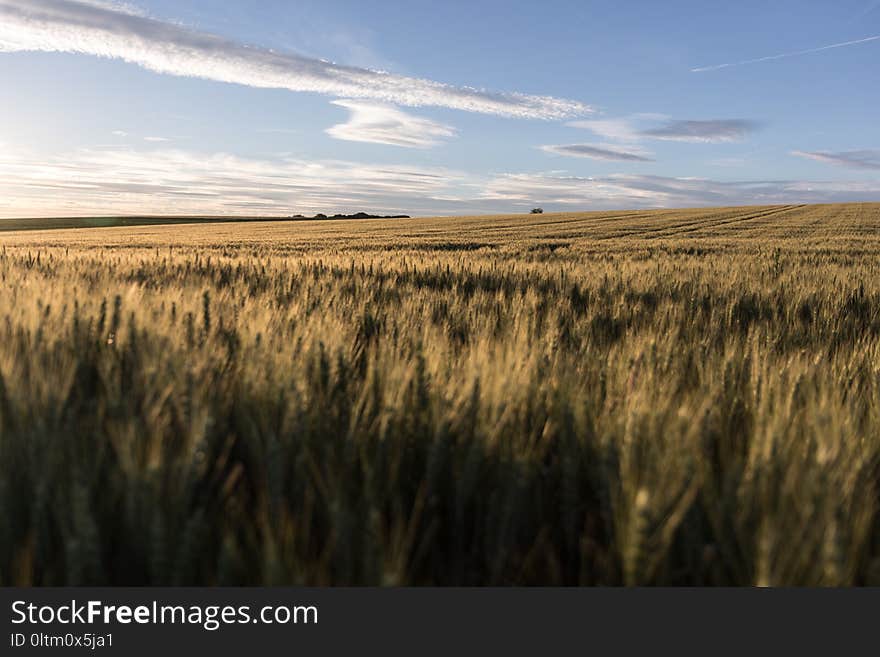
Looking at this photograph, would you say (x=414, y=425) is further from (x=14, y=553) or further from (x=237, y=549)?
(x=14, y=553)

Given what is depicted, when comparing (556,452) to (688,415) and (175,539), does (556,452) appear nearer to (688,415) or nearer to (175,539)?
(688,415)

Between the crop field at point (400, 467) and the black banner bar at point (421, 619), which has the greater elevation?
the crop field at point (400, 467)

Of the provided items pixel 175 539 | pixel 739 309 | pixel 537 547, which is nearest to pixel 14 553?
pixel 175 539

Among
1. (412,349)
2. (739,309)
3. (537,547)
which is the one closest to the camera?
(537,547)

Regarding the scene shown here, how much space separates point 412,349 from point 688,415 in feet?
3.07

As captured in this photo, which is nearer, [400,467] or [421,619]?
[421,619]

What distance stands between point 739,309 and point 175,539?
425cm

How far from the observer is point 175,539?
3.28ft

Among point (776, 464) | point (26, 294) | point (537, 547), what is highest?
point (26, 294)

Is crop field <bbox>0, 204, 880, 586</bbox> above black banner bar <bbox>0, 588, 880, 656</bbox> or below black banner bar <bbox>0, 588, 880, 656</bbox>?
above

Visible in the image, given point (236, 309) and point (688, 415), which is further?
point (236, 309)

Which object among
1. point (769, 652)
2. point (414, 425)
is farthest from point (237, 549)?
point (769, 652)

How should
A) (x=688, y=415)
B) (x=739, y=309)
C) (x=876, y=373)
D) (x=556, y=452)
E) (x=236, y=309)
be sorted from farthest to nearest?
(x=739, y=309) → (x=236, y=309) → (x=876, y=373) → (x=556, y=452) → (x=688, y=415)

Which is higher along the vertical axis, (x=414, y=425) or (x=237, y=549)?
(x=414, y=425)
